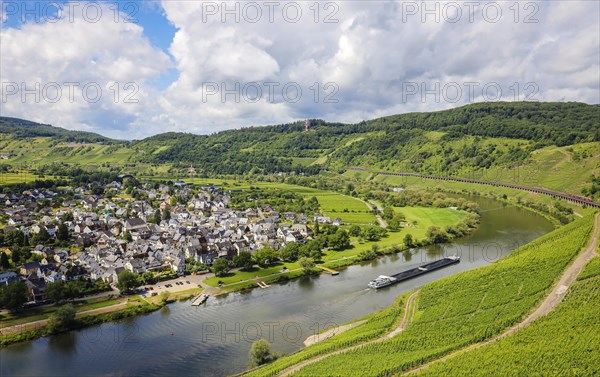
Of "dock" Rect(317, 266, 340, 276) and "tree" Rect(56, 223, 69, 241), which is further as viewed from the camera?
"tree" Rect(56, 223, 69, 241)

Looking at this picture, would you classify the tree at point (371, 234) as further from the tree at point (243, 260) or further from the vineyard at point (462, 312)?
the vineyard at point (462, 312)

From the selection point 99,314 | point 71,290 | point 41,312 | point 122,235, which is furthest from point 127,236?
point 99,314

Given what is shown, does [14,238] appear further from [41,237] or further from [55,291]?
[55,291]

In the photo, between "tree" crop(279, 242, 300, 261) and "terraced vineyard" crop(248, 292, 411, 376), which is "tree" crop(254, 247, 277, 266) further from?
"terraced vineyard" crop(248, 292, 411, 376)

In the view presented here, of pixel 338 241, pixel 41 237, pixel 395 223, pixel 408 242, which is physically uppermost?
pixel 41 237

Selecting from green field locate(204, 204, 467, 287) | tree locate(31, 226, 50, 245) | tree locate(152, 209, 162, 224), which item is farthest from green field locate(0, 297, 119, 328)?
→ tree locate(152, 209, 162, 224)
